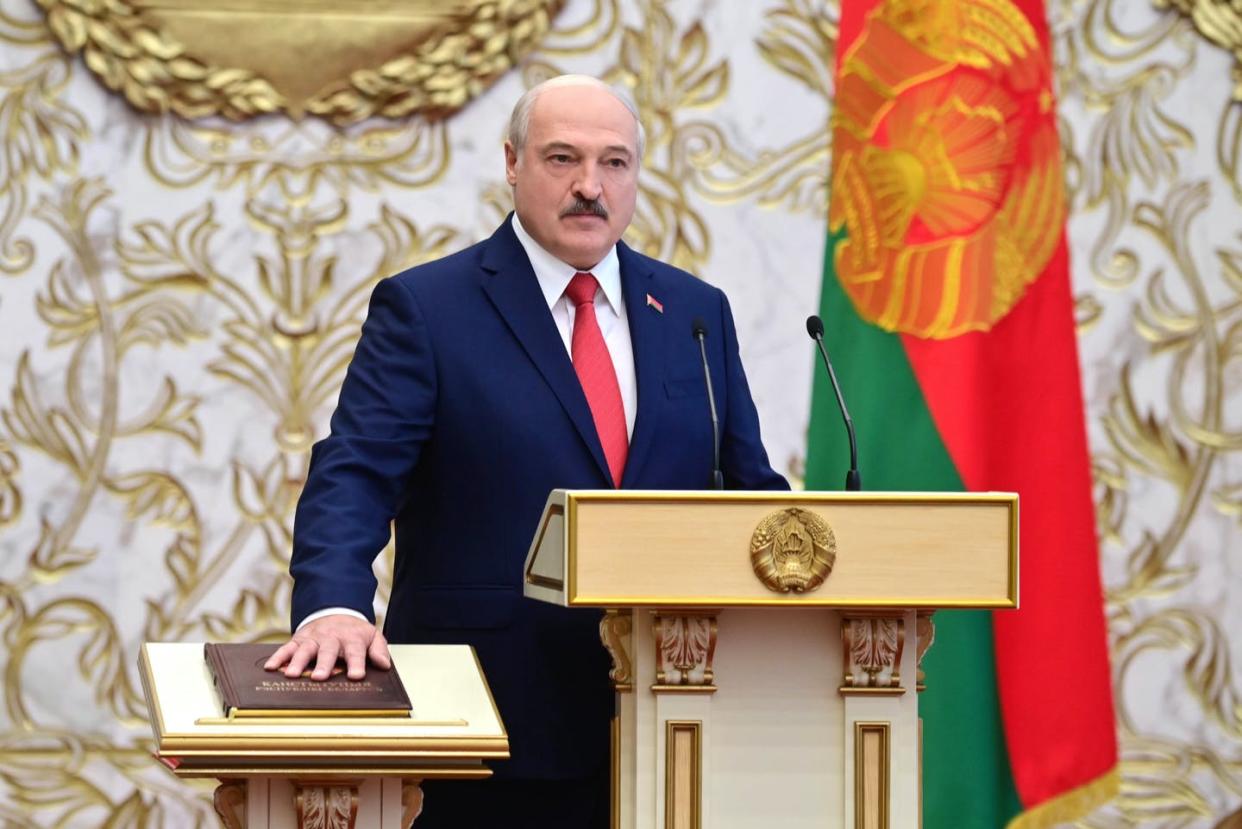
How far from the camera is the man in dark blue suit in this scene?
2416mm

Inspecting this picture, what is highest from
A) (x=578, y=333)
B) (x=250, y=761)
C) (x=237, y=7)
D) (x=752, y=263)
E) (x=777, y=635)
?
(x=237, y=7)

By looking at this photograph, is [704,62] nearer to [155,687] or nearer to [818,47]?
[818,47]

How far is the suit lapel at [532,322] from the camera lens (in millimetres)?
2475

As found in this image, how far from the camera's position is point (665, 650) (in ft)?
6.78

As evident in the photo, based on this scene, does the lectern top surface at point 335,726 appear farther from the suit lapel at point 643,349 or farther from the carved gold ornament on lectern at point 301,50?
the carved gold ornament on lectern at point 301,50

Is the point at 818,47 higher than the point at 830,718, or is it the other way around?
the point at 818,47

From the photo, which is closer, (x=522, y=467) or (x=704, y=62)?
(x=522, y=467)

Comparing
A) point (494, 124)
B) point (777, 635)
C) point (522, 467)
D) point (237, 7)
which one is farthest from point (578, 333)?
point (237, 7)

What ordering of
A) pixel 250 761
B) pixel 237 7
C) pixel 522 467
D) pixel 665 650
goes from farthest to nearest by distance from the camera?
pixel 237 7, pixel 522 467, pixel 665 650, pixel 250 761

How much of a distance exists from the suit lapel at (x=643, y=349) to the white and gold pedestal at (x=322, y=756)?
0.52 metres

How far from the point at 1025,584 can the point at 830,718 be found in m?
1.86

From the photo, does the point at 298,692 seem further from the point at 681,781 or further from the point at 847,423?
the point at 847,423

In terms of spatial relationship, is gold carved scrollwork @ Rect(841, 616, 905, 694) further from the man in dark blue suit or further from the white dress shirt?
the white dress shirt

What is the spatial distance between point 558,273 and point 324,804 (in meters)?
0.93
